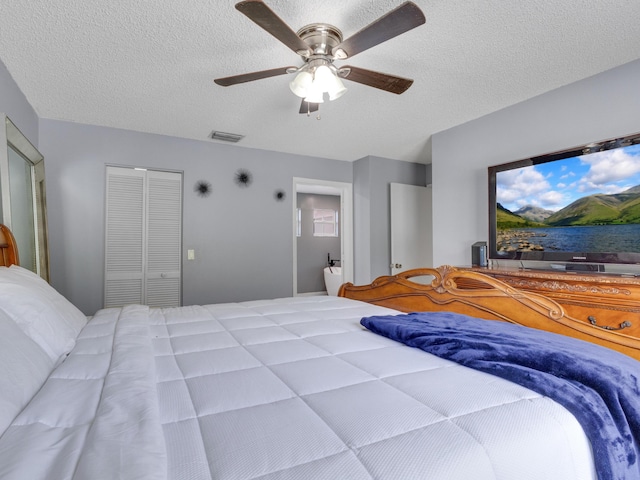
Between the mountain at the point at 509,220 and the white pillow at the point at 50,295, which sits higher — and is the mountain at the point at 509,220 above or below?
above

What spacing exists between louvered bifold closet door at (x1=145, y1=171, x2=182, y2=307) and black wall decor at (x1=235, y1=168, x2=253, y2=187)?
67 cm

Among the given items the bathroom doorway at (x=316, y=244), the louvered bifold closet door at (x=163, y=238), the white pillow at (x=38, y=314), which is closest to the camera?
the white pillow at (x=38, y=314)

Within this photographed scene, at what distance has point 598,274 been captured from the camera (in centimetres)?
→ 227

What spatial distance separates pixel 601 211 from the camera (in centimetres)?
247

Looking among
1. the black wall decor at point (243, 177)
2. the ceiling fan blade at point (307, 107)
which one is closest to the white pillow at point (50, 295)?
the ceiling fan blade at point (307, 107)

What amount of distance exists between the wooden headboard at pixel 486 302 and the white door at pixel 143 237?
2.33 meters

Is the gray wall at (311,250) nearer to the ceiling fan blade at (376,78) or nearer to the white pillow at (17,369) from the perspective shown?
the ceiling fan blade at (376,78)

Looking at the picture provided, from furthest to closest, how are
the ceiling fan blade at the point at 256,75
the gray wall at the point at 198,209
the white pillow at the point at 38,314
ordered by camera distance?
the gray wall at the point at 198,209 < the ceiling fan blade at the point at 256,75 < the white pillow at the point at 38,314

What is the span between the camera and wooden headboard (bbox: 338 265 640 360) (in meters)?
1.60

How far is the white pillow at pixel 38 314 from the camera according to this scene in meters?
1.23

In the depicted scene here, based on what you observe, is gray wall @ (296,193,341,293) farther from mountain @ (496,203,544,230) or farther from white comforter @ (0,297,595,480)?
white comforter @ (0,297,595,480)

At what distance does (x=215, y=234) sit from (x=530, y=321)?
3.35m

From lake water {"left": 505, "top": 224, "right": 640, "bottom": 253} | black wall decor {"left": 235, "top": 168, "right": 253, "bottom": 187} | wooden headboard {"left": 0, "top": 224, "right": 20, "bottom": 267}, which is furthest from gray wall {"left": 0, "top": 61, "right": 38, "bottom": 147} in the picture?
lake water {"left": 505, "top": 224, "right": 640, "bottom": 253}

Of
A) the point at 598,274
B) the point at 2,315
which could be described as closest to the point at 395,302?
the point at 598,274
